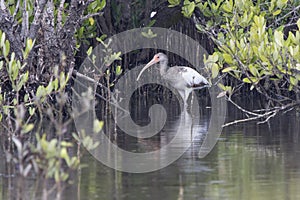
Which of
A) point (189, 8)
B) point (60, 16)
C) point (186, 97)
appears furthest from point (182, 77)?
point (60, 16)

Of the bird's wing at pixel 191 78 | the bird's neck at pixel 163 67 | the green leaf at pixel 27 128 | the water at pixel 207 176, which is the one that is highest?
the bird's neck at pixel 163 67

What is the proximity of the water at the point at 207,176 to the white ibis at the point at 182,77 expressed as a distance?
171 inches

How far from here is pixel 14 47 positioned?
37.6 feet

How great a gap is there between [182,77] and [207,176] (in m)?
7.10

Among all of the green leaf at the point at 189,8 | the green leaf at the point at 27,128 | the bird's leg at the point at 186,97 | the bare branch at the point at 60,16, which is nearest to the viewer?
the green leaf at the point at 27,128

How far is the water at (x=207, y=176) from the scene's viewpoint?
6.87 m

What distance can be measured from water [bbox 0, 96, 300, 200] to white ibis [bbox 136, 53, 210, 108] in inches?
171

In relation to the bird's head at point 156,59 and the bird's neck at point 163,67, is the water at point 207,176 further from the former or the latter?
the bird's neck at point 163,67

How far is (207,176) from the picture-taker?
7648 mm

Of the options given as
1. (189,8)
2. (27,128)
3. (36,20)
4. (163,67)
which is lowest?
(27,128)

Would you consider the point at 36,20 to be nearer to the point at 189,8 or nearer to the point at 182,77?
the point at 189,8

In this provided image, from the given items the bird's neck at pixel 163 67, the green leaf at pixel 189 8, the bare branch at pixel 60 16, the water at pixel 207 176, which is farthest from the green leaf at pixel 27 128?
the bird's neck at pixel 163 67

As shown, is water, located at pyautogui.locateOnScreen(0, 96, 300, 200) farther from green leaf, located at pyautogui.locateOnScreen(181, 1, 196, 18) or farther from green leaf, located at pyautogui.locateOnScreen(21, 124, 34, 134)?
green leaf, located at pyautogui.locateOnScreen(181, 1, 196, 18)

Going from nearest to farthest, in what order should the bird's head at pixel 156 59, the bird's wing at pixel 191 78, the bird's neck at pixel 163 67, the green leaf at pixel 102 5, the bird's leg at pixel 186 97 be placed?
the green leaf at pixel 102 5 → the bird's leg at pixel 186 97 → the bird's wing at pixel 191 78 → the bird's head at pixel 156 59 → the bird's neck at pixel 163 67
